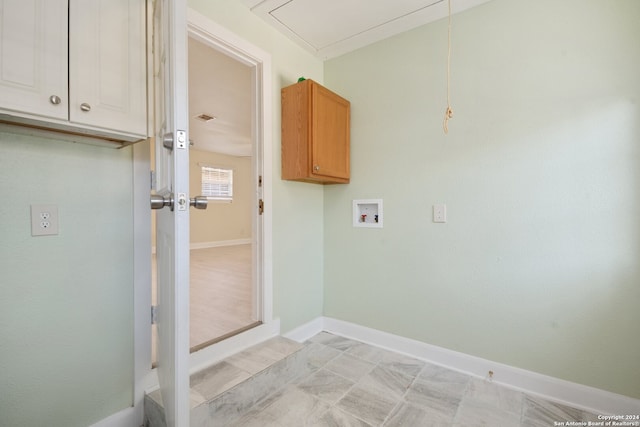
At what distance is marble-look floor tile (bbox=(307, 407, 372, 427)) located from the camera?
148cm

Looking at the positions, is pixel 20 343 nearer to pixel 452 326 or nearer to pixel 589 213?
pixel 452 326

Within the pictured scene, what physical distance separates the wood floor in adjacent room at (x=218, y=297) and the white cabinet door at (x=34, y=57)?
1.44 metres

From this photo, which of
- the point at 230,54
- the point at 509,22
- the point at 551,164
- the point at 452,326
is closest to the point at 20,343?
the point at 230,54

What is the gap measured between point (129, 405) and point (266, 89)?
6.85 ft

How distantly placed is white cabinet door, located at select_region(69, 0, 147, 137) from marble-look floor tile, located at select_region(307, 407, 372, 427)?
1670mm

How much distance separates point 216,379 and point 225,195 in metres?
6.52

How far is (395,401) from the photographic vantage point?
1667 millimetres

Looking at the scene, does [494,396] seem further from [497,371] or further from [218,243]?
[218,243]

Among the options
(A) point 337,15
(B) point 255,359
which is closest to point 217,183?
(A) point 337,15

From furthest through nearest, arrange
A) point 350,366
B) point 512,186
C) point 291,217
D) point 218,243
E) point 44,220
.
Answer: point 218,243 → point 291,217 → point 350,366 → point 512,186 → point 44,220

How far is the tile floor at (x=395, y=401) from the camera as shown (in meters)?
1.51

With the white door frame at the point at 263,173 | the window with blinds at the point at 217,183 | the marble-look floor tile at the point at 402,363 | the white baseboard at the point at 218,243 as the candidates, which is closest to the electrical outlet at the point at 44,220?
the white door frame at the point at 263,173

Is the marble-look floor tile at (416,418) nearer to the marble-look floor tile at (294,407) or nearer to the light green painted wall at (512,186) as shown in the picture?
the marble-look floor tile at (294,407)

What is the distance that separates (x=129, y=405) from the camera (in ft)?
4.74
